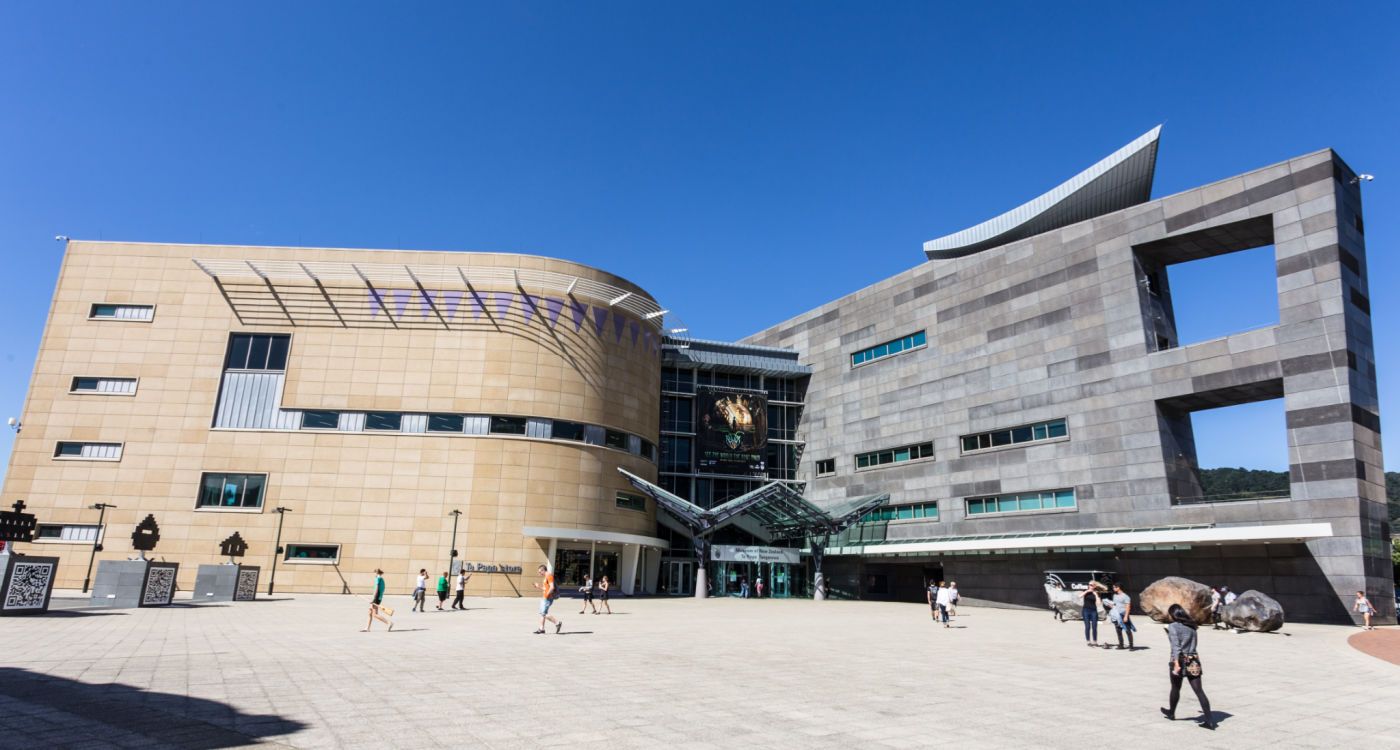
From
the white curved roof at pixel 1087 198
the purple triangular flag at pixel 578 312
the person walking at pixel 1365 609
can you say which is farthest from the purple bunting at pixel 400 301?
the person walking at pixel 1365 609

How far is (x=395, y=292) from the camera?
48438 millimetres

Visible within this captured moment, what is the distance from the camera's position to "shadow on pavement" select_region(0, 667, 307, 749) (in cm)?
798

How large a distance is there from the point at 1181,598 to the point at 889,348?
93.7ft

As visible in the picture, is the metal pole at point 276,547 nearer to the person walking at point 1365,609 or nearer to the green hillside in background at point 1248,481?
the person walking at point 1365,609

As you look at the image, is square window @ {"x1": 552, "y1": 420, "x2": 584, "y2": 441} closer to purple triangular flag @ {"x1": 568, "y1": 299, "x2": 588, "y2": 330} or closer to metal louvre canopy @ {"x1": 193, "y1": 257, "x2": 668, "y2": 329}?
purple triangular flag @ {"x1": 568, "y1": 299, "x2": 588, "y2": 330}

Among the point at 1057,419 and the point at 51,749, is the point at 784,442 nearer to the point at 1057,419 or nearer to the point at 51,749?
the point at 1057,419

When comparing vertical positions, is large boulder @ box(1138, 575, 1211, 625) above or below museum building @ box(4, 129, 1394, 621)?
below

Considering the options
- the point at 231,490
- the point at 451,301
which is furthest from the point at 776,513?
the point at 231,490

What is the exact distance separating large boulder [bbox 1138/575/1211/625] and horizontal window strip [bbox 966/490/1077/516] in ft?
38.7

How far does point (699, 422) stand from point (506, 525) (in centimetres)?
1895

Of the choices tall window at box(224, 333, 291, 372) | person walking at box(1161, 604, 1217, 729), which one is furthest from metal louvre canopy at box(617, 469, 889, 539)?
person walking at box(1161, 604, 1217, 729)

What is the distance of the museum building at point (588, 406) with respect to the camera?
3866cm

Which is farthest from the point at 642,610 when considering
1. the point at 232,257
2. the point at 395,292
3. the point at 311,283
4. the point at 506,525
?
the point at 232,257

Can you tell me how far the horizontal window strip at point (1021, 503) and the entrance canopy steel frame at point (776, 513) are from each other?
7108 mm
